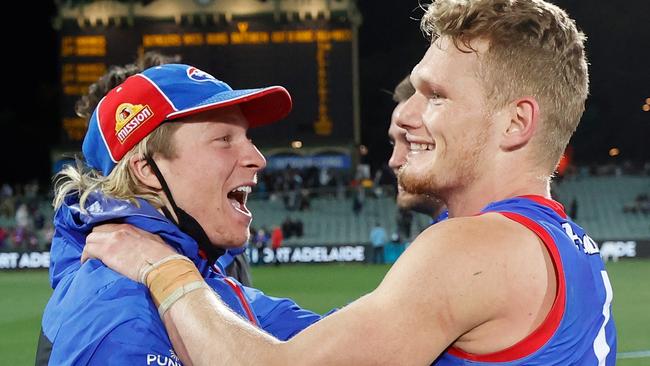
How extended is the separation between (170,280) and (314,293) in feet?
55.1

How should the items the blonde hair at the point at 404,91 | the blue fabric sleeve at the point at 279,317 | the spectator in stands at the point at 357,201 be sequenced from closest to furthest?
the blue fabric sleeve at the point at 279,317, the blonde hair at the point at 404,91, the spectator in stands at the point at 357,201

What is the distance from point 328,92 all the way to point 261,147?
3.29 meters

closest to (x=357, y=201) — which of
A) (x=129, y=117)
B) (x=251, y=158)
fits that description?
(x=251, y=158)

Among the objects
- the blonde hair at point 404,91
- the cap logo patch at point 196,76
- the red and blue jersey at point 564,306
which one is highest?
the cap logo patch at point 196,76

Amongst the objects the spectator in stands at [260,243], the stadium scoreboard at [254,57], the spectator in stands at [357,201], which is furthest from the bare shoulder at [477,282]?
the spectator in stands at [357,201]

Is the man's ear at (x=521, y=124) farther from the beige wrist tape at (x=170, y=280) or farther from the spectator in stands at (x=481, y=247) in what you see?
the beige wrist tape at (x=170, y=280)

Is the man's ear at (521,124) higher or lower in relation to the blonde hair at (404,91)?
higher

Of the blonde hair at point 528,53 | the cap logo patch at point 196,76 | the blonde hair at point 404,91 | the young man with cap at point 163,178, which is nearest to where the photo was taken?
the blonde hair at point 528,53

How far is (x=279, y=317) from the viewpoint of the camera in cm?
353

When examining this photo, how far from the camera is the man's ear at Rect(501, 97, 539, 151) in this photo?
2.51 m

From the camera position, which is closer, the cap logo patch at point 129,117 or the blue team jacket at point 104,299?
the blue team jacket at point 104,299

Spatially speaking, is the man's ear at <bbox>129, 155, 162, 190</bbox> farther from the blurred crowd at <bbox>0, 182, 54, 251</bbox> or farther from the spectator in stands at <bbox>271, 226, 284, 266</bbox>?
the blurred crowd at <bbox>0, 182, 54, 251</bbox>

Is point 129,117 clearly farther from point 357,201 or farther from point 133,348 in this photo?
point 357,201

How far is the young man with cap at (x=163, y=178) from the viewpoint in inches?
116
